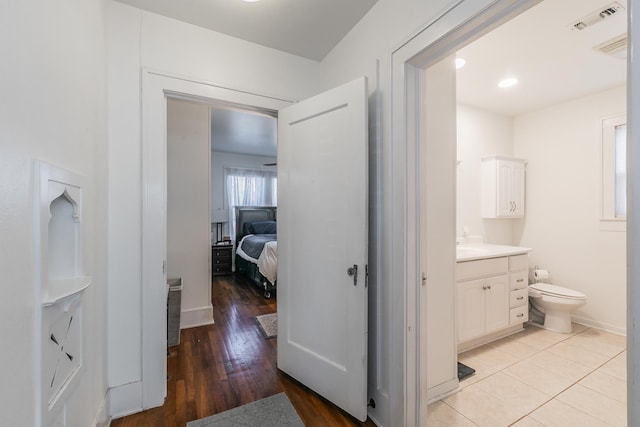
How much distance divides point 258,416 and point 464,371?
65.5 inches

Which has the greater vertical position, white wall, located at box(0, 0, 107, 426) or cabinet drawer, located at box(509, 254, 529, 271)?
white wall, located at box(0, 0, 107, 426)

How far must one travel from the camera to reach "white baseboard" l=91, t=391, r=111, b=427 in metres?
1.42

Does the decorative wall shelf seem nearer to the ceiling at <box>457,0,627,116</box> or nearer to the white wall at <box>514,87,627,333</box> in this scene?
the ceiling at <box>457,0,627,116</box>

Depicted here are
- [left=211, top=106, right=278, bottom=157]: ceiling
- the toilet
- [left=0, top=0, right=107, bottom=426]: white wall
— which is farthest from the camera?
A: [left=211, top=106, right=278, bottom=157]: ceiling

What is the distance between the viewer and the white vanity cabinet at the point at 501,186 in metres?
3.28

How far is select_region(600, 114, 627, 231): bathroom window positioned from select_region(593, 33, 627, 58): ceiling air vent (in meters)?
1.01

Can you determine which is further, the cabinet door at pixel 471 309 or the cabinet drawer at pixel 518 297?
the cabinet drawer at pixel 518 297

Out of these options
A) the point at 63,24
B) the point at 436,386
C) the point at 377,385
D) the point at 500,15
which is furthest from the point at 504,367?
the point at 63,24

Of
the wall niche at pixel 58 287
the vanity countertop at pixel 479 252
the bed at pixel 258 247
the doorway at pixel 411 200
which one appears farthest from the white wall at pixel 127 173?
the vanity countertop at pixel 479 252

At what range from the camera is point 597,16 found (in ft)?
5.90

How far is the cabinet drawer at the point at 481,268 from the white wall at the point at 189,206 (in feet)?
8.78

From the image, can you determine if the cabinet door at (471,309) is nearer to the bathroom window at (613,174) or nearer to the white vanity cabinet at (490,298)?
the white vanity cabinet at (490,298)

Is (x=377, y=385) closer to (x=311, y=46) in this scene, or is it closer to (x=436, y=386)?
(x=436, y=386)

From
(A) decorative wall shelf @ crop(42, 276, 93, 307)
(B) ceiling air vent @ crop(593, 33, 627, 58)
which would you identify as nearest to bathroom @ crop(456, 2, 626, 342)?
(B) ceiling air vent @ crop(593, 33, 627, 58)
